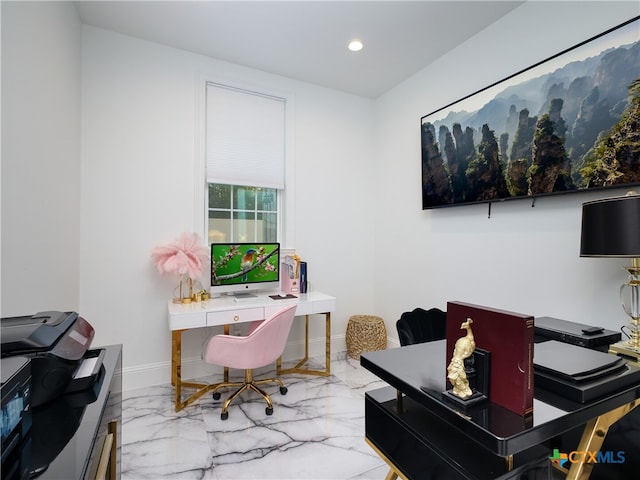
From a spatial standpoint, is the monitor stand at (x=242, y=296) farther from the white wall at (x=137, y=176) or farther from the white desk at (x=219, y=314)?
the white wall at (x=137, y=176)

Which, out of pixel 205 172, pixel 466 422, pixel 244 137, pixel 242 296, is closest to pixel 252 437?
pixel 242 296

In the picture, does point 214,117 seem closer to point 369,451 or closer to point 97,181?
point 97,181

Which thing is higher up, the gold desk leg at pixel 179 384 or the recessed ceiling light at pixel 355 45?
the recessed ceiling light at pixel 355 45

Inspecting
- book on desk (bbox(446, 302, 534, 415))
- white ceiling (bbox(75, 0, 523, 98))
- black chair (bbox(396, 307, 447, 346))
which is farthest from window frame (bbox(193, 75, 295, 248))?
book on desk (bbox(446, 302, 534, 415))

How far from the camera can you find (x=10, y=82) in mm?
1342

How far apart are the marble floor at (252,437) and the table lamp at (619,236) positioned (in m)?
1.41

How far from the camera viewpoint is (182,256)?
2.54 meters

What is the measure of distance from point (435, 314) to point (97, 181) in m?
2.78

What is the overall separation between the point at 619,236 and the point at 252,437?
2.27 meters

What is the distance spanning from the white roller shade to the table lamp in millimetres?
2521

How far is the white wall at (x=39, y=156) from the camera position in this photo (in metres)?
1.34

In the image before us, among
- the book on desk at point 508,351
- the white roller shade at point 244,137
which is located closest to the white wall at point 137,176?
the white roller shade at point 244,137

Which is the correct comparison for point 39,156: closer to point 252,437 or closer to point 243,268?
point 243,268

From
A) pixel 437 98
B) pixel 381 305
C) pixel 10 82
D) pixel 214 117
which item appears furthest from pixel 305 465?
pixel 437 98
